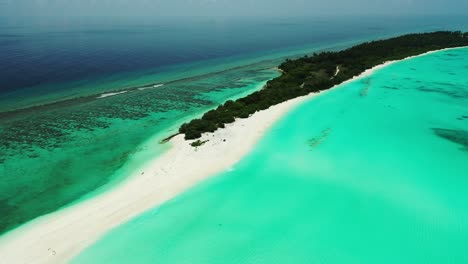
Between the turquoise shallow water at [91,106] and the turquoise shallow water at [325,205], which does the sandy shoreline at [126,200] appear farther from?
the turquoise shallow water at [91,106]

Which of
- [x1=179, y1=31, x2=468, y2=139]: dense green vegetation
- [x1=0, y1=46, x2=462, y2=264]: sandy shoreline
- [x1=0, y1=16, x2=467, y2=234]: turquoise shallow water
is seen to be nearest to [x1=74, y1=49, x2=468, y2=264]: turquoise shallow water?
[x1=0, y1=46, x2=462, y2=264]: sandy shoreline

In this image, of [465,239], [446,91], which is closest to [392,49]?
[446,91]

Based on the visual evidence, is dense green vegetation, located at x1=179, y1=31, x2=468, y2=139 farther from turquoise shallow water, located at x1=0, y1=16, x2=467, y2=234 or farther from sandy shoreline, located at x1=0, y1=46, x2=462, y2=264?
turquoise shallow water, located at x1=0, y1=16, x2=467, y2=234

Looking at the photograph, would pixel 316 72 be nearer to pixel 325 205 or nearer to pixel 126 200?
pixel 325 205

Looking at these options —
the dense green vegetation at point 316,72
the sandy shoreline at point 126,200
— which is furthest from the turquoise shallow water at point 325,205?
the dense green vegetation at point 316,72

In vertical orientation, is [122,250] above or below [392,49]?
below

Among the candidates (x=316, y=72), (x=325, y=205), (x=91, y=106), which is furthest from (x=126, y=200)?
(x=316, y=72)

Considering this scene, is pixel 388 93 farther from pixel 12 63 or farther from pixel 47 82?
pixel 12 63
